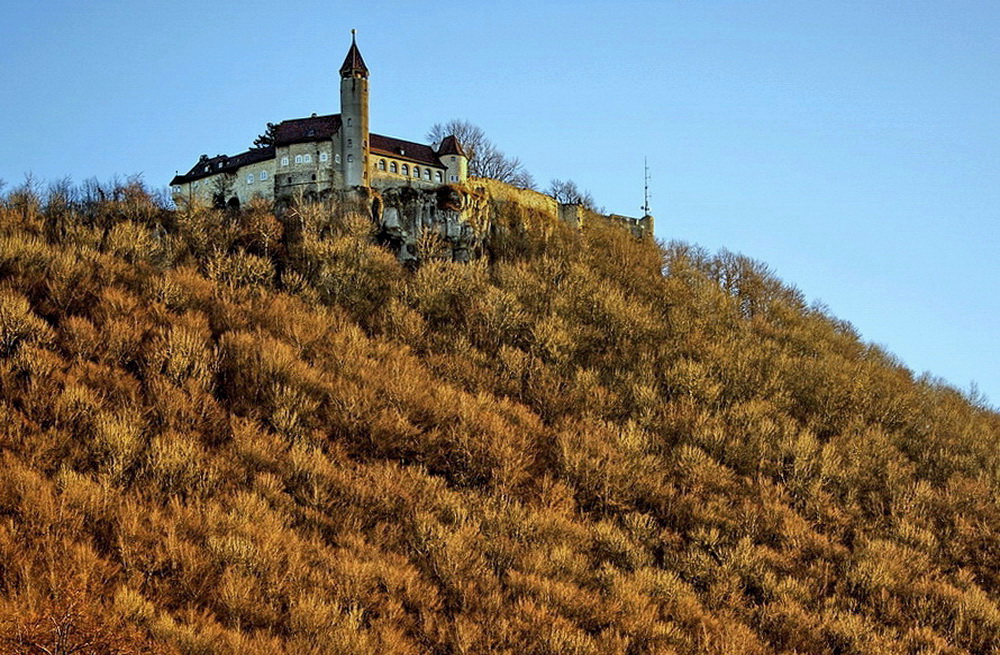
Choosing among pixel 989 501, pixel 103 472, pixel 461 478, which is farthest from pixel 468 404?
pixel 989 501

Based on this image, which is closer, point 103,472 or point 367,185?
point 103,472

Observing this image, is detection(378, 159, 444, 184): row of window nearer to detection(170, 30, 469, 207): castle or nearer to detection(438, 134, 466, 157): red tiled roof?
detection(170, 30, 469, 207): castle

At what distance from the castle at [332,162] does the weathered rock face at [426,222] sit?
1158 mm

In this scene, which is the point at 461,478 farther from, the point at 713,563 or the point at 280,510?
the point at 713,563

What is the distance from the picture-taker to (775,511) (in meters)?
41.7

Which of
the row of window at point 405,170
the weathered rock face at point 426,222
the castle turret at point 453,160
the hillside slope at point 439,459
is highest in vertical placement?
the castle turret at point 453,160

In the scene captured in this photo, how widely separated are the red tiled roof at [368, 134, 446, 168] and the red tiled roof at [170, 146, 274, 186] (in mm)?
7207

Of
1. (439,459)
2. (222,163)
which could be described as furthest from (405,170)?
(439,459)

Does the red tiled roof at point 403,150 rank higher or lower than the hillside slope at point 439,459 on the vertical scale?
higher

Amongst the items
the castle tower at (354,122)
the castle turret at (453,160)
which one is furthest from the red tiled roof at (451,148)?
the castle tower at (354,122)

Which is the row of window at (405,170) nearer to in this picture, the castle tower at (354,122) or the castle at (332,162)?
the castle at (332,162)

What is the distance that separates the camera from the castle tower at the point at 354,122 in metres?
51.8

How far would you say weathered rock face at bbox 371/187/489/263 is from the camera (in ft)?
178

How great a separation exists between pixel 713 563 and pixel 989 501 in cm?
2103
